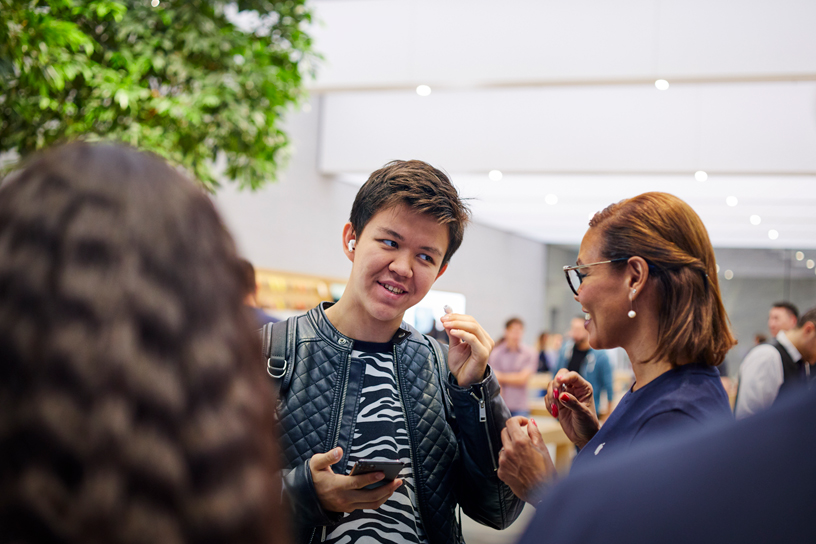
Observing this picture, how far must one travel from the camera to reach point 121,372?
0.48 meters

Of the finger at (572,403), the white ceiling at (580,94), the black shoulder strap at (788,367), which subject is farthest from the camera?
the white ceiling at (580,94)

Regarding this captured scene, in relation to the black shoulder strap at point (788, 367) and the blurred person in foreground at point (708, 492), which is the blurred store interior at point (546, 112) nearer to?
the black shoulder strap at point (788, 367)

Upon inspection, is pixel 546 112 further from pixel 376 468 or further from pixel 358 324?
pixel 376 468

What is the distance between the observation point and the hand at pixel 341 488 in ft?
4.66

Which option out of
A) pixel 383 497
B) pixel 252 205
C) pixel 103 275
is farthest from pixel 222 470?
pixel 252 205

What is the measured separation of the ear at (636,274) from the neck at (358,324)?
0.60m

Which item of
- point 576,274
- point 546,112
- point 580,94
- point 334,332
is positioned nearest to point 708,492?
point 334,332

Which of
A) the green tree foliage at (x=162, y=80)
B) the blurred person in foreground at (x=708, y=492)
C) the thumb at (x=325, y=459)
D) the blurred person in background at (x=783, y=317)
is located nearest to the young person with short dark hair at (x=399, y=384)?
the thumb at (x=325, y=459)

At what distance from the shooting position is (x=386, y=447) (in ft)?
5.47

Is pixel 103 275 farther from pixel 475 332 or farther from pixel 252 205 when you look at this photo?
pixel 252 205

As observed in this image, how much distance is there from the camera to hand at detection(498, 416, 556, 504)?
5.37 feet

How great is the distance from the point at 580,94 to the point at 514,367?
13.1 ft

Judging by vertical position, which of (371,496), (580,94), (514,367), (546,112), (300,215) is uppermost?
Result: (580,94)

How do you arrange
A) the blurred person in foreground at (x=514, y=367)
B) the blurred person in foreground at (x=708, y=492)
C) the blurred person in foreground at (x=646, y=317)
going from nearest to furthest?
the blurred person in foreground at (x=708, y=492) < the blurred person in foreground at (x=646, y=317) < the blurred person in foreground at (x=514, y=367)
